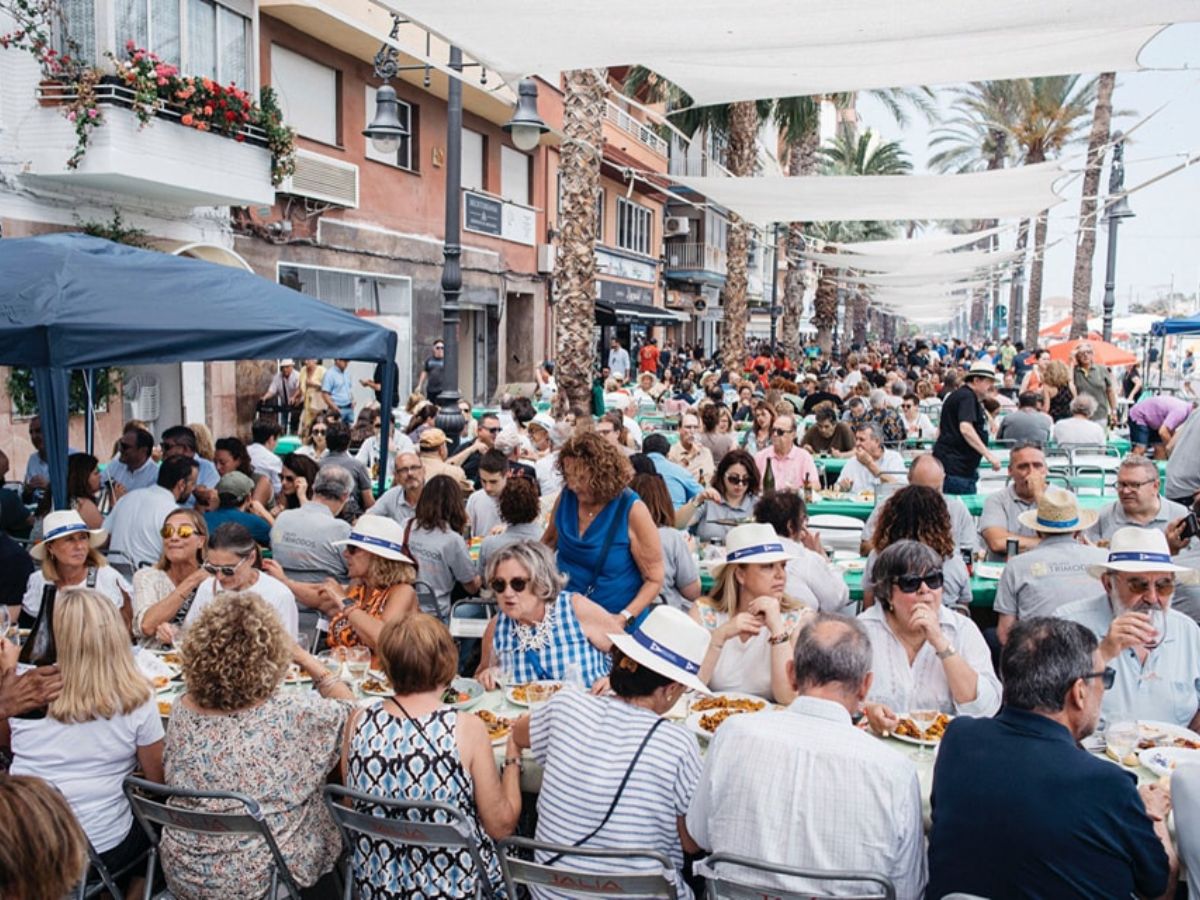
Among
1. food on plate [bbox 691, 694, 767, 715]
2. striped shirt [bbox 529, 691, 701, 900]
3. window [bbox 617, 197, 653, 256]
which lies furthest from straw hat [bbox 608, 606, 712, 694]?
window [bbox 617, 197, 653, 256]

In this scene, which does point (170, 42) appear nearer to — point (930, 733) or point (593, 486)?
point (593, 486)

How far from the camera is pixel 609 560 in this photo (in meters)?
5.69

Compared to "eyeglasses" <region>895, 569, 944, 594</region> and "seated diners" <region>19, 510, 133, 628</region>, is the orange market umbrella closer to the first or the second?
"eyeglasses" <region>895, 569, 944, 594</region>

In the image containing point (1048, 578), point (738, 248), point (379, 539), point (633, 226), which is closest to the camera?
point (379, 539)

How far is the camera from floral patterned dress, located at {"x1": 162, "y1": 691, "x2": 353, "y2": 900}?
3553mm

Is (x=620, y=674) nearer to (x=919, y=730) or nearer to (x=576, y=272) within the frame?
(x=919, y=730)

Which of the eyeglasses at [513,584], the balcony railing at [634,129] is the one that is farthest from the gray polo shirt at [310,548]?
the balcony railing at [634,129]

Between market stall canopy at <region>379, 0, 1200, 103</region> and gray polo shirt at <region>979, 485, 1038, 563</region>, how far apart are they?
9.72ft

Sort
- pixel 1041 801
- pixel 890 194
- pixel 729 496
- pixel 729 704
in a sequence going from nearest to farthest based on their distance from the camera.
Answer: pixel 1041 801 → pixel 729 704 → pixel 729 496 → pixel 890 194

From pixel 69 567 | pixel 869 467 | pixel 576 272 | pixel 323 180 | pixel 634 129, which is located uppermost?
pixel 634 129

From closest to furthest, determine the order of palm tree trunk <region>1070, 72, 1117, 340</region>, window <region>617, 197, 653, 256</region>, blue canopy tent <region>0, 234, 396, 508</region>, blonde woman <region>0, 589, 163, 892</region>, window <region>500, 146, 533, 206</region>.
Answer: blonde woman <region>0, 589, 163, 892</region> < blue canopy tent <region>0, 234, 396, 508</region> < window <region>500, 146, 533, 206</region> < palm tree trunk <region>1070, 72, 1117, 340</region> < window <region>617, 197, 653, 256</region>

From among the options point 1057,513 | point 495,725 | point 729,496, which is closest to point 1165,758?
point 1057,513

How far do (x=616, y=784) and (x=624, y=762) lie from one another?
69 millimetres

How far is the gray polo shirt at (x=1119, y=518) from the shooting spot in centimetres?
656
